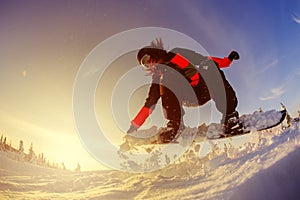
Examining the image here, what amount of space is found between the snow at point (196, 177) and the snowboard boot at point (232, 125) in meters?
0.33

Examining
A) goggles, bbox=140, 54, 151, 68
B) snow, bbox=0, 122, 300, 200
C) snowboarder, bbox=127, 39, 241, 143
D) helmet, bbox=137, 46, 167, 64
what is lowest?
snow, bbox=0, 122, 300, 200

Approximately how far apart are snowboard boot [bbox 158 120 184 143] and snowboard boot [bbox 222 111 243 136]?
105 cm

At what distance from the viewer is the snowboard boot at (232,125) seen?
665 cm

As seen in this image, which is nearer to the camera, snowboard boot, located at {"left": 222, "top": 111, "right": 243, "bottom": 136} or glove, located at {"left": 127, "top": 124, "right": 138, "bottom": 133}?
glove, located at {"left": 127, "top": 124, "right": 138, "bottom": 133}


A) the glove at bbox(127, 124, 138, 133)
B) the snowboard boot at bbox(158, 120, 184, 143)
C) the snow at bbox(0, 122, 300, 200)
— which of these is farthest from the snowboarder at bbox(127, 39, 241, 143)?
the snow at bbox(0, 122, 300, 200)

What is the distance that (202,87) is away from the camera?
6477mm

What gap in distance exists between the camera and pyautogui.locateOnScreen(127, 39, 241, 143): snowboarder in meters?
6.27

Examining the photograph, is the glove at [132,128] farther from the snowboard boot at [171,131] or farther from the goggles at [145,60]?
the goggles at [145,60]

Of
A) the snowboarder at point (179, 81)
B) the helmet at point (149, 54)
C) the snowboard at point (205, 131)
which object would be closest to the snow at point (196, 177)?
the snowboard at point (205, 131)

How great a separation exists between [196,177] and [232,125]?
1692 millimetres

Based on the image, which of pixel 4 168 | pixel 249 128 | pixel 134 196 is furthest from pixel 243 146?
pixel 4 168

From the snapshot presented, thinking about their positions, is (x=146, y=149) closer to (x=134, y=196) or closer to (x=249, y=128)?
(x=134, y=196)

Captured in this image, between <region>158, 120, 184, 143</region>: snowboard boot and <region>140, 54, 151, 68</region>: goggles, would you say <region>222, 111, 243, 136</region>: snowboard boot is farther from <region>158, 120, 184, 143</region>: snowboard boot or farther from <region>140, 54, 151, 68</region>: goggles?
<region>140, 54, 151, 68</region>: goggles

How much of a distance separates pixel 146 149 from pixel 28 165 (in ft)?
20.0
